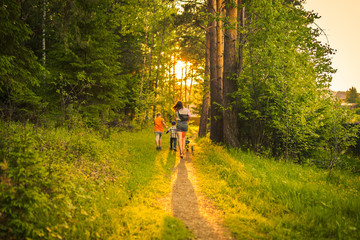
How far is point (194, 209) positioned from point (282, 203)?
6.27ft

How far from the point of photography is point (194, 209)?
173 inches

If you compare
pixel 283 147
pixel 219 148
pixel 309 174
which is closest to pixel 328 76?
pixel 283 147

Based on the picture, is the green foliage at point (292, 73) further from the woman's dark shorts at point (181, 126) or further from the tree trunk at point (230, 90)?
the woman's dark shorts at point (181, 126)

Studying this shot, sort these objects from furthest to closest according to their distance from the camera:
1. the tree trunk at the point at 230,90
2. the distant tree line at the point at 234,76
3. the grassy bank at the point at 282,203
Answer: the tree trunk at the point at 230,90 < the distant tree line at the point at 234,76 < the grassy bank at the point at 282,203

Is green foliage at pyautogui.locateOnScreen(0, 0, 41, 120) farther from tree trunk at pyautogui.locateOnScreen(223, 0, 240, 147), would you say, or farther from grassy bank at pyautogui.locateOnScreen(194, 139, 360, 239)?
tree trunk at pyautogui.locateOnScreen(223, 0, 240, 147)

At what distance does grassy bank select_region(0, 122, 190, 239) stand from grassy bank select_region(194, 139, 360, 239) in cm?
131

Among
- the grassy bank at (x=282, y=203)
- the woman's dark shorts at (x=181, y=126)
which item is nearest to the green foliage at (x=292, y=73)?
the grassy bank at (x=282, y=203)

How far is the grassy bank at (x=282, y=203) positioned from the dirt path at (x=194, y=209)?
223 millimetres

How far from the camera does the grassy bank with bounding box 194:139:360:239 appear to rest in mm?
3381

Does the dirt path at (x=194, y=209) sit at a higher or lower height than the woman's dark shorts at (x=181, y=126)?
lower

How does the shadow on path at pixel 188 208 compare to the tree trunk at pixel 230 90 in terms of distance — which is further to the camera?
the tree trunk at pixel 230 90

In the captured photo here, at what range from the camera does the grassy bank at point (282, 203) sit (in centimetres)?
338

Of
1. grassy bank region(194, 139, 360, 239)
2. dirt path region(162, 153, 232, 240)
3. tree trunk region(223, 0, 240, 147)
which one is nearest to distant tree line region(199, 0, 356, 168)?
tree trunk region(223, 0, 240, 147)

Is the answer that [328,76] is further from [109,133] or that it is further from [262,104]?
[109,133]
